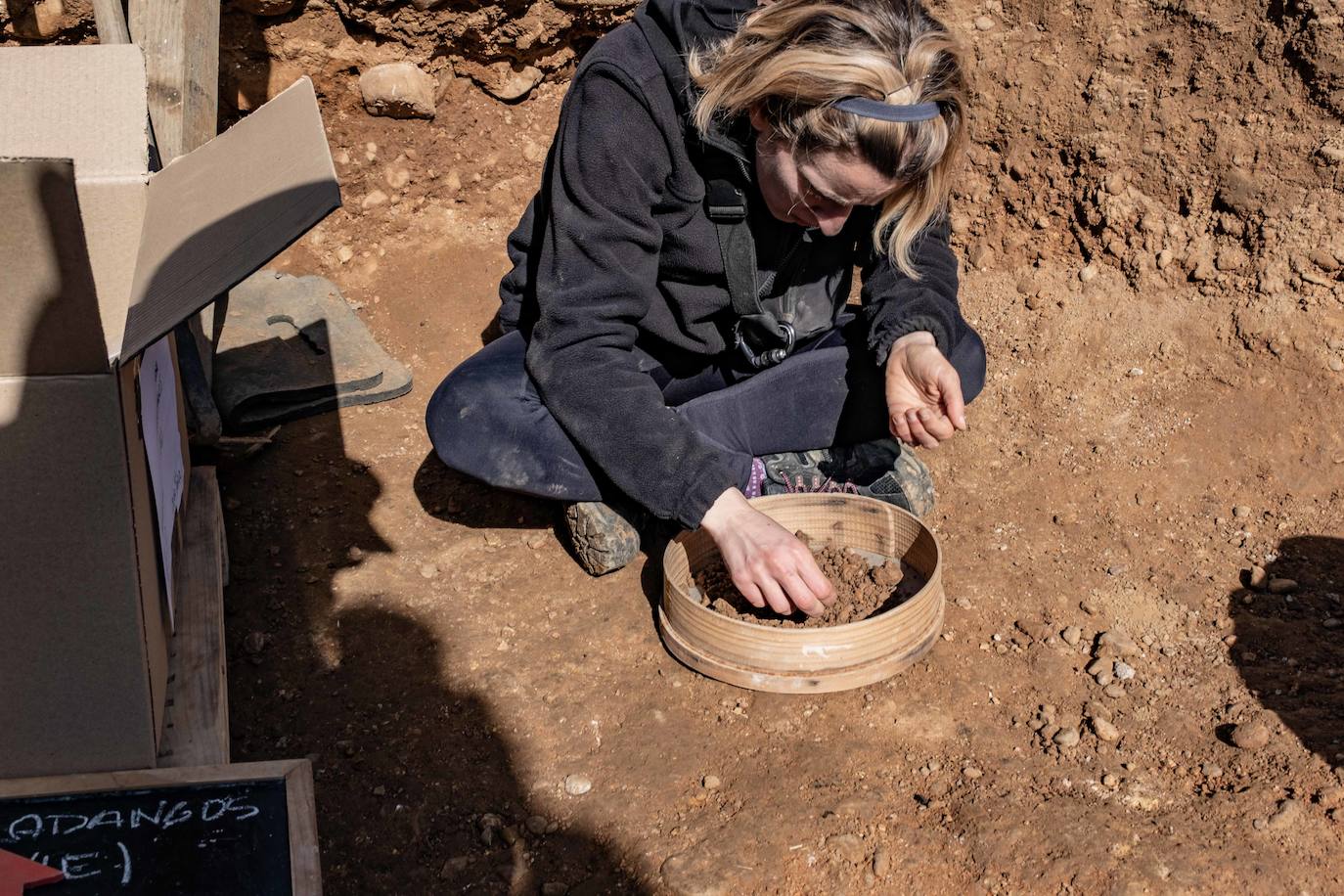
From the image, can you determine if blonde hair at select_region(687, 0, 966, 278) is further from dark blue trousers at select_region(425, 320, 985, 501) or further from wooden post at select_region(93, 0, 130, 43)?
wooden post at select_region(93, 0, 130, 43)

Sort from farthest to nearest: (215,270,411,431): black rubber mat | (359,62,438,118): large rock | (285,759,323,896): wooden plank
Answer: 1. (359,62,438,118): large rock
2. (215,270,411,431): black rubber mat
3. (285,759,323,896): wooden plank

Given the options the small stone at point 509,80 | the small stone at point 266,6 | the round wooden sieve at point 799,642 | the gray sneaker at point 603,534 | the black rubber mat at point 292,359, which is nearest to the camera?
the round wooden sieve at point 799,642

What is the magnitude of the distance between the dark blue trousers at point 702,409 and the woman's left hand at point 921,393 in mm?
153

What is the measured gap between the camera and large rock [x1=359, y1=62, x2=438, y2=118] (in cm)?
370

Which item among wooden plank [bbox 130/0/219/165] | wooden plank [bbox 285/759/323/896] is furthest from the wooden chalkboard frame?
wooden plank [bbox 130/0/219/165]

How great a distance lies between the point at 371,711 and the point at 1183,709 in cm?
156

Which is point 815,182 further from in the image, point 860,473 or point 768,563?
point 860,473

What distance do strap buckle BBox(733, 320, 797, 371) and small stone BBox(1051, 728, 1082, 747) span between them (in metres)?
1.02

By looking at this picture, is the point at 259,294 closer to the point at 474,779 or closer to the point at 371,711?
the point at 371,711

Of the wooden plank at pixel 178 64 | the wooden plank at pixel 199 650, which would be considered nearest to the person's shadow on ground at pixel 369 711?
the wooden plank at pixel 199 650

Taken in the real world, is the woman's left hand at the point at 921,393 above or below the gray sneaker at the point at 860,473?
above

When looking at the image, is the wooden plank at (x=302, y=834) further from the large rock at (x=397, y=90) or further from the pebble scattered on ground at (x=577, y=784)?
the large rock at (x=397, y=90)

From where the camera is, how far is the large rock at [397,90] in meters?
3.70

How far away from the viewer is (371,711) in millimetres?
2137
